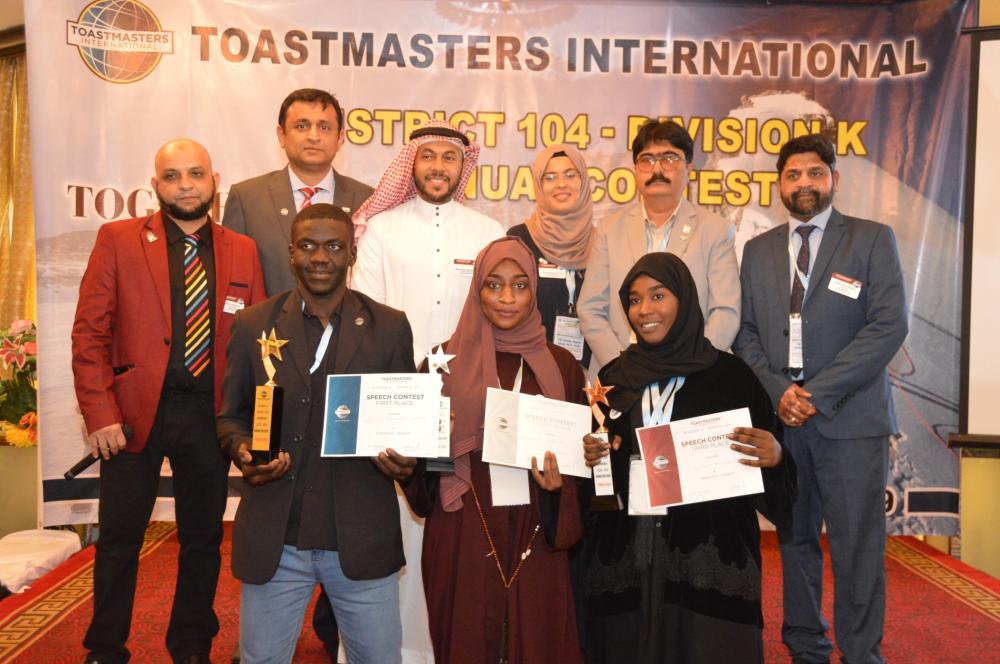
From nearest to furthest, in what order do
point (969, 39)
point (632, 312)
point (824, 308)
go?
point (632, 312) < point (824, 308) < point (969, 39)

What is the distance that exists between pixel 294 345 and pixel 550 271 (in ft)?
5.86

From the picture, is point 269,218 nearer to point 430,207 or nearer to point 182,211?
point 182,211

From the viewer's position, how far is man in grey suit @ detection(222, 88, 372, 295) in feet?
14.7

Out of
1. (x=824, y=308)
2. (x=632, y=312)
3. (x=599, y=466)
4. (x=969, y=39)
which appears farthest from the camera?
(x=969, y=39)

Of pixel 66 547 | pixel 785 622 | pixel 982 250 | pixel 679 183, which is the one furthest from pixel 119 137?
pixel 982 250

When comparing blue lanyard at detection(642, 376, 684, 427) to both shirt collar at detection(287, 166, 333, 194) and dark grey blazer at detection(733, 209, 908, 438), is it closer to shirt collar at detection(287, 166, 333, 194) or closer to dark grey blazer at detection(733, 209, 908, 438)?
dark grey blazer at detection(733, 209, 908, 438)

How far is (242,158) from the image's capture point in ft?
19.9

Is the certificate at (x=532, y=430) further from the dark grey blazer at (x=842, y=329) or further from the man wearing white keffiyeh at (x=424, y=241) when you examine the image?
the dark grey blazer at (x=842, y=329)

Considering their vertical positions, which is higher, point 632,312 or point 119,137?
point 119,137

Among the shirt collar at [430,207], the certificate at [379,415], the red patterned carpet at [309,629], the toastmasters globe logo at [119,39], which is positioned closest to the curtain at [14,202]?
the toastmasters globe logo at [119,39]

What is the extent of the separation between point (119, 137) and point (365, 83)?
1.72 meters

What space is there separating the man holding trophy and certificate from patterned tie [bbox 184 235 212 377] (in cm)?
97

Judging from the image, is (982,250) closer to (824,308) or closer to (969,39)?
(969,39)

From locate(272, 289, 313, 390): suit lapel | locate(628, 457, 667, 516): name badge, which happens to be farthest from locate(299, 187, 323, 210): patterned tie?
locate(628, 457, 667, 516): name badge
